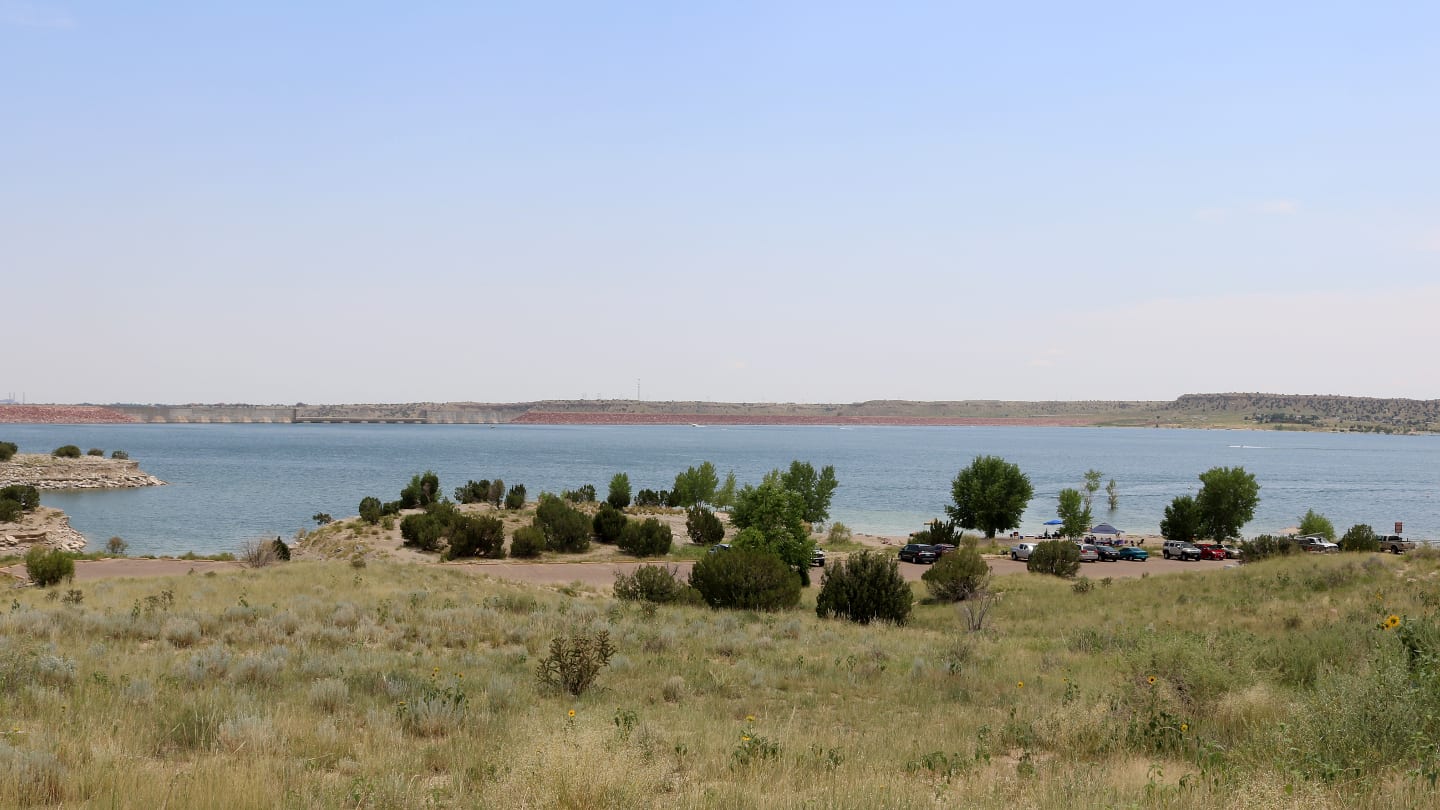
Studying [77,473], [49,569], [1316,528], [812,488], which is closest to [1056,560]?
[812,488]

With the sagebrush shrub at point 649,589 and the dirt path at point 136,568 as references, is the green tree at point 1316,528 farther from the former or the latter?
the dirt path at point 136,568

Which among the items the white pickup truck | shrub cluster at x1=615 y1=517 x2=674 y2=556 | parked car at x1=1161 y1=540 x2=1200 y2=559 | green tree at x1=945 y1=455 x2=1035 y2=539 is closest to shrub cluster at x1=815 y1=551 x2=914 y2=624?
shrub cluster at x1=615 y1=517 x2=674 y2=556

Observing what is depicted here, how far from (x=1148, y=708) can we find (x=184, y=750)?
9.62 m

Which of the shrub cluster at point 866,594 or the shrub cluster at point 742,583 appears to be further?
the shrub cluster at point 742,583

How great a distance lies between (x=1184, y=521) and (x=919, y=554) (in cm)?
2959

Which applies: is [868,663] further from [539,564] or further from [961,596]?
[539,564]

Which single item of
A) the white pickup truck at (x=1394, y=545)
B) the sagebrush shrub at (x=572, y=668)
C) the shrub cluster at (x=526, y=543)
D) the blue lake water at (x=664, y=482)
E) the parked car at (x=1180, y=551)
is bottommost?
the blue lake water at (x=664, y=482)

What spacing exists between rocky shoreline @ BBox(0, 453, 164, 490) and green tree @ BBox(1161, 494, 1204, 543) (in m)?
106

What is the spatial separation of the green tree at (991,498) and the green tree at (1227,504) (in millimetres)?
13650

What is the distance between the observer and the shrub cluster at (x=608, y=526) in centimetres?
5062

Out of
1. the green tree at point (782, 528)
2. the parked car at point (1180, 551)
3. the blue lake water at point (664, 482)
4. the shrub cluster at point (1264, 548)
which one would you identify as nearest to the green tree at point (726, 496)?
the blue lake water at point (664, 482)

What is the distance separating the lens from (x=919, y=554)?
155ft

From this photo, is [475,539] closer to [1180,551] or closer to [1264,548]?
[1180,551]

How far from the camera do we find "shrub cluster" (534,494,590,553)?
156 ft
